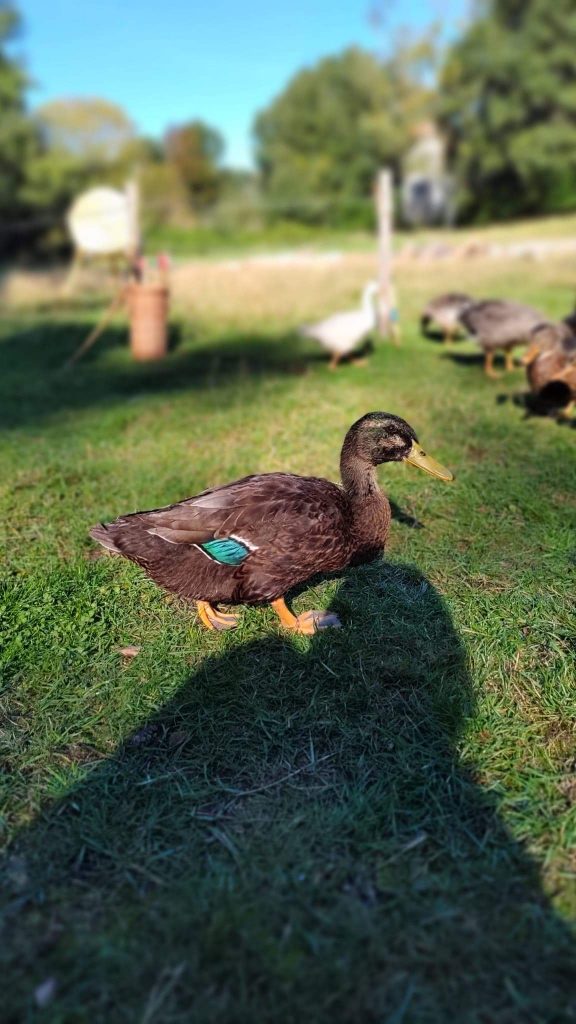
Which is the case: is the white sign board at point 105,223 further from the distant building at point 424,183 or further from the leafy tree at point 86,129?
the distant building at point 424,183

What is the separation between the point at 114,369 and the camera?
9.76m

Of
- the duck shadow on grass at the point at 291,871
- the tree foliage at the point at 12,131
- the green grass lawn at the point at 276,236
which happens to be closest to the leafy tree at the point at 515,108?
the green grass lawn at the point at 276,236

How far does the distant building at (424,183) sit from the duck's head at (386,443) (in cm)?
4315

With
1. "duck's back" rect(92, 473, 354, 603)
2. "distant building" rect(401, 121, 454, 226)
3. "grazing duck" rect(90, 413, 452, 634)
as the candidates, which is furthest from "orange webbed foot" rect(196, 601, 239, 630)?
"distant building" rect(401, 121, 454, 226)

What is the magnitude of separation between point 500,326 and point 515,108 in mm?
32586

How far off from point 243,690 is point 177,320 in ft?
33.4

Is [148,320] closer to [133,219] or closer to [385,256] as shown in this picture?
[133,219]

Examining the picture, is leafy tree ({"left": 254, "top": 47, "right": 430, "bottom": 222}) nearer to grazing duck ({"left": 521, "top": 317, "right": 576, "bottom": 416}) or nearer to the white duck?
the white duck

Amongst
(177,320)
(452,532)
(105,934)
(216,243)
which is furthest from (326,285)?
(216,243)

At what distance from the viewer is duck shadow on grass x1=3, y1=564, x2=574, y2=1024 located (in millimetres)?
1997

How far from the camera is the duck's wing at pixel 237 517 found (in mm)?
3381

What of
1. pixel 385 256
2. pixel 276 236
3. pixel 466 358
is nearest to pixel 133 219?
pixel 385 256

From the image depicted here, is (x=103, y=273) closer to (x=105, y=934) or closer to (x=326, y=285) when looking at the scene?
(x=326, y=285)

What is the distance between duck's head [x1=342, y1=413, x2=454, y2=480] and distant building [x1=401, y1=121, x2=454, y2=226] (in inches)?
1699
